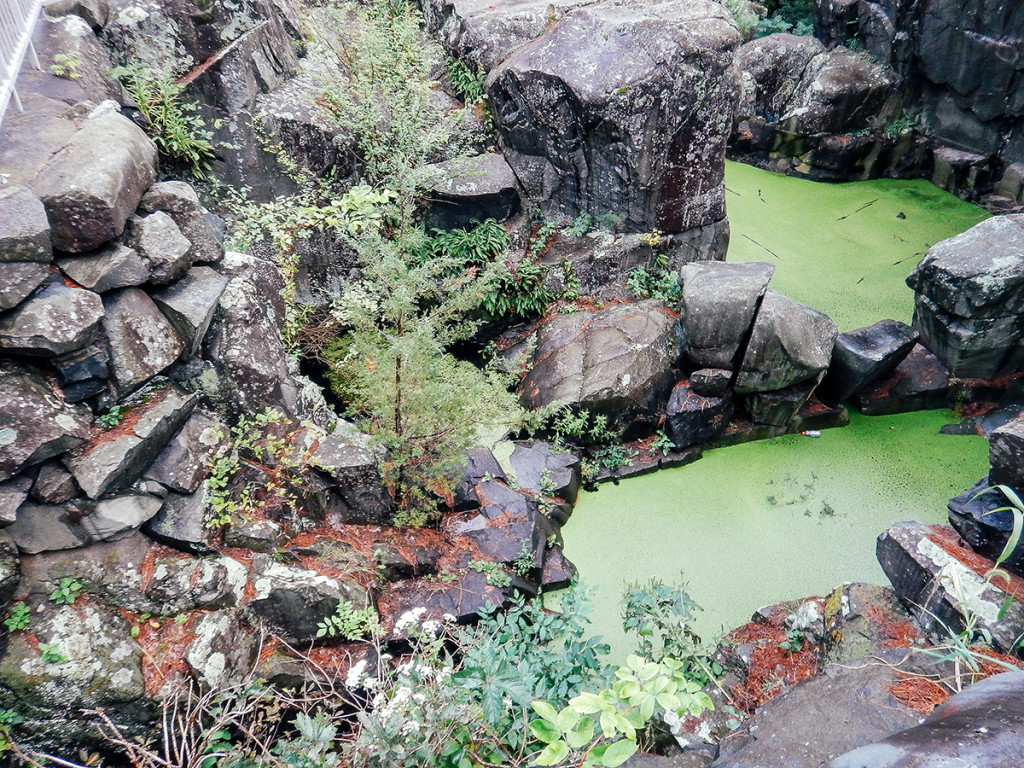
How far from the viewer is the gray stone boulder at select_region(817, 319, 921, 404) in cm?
559

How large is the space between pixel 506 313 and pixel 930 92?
7266 mm

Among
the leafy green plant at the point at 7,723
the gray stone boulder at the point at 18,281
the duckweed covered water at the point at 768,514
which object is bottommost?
the duckweed covered water at the point at 768,514

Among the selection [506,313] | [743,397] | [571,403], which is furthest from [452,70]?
[743,397]

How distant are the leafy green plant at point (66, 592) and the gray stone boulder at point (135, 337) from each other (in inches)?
36.5

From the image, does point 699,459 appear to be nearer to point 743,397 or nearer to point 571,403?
point 743,397

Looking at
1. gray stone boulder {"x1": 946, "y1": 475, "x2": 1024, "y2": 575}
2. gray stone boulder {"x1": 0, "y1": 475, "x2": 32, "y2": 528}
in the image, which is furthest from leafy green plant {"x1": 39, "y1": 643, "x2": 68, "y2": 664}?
gray stone boulder {"x1": 946, "y1": 475, "x2": 1024, "y2": 575}

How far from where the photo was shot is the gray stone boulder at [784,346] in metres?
5.32

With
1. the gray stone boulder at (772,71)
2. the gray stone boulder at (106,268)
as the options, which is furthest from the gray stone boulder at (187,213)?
the gray stone boulder at (772,71)

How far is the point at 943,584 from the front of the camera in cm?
310

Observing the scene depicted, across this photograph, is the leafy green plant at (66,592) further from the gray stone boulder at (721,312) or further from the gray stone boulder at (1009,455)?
the gray stone boulder at (721,312)

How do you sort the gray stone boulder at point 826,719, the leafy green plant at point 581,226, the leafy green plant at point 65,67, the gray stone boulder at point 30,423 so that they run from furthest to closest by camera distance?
the leafy green plant at point 581,226
the leafy green plant at point 65,67
the gray stone boulder at point 30,423
the gray stone boulder at point 826,719

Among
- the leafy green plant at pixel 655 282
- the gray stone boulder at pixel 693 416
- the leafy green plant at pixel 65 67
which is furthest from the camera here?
the leafy green plant at pixel 655 282

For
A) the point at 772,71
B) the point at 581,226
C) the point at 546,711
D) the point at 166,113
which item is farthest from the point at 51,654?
the point at 772,71

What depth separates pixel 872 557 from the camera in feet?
15.2
